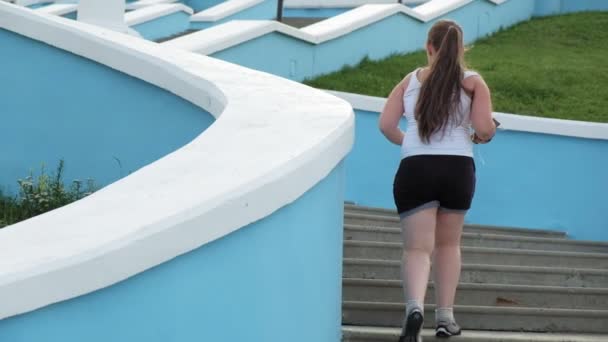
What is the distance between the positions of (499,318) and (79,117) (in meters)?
2.31

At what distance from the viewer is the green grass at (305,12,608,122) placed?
11.7m

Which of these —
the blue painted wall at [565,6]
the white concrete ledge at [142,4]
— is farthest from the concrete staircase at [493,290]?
the white concrete ledge at [142,4]

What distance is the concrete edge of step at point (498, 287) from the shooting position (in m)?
6.33

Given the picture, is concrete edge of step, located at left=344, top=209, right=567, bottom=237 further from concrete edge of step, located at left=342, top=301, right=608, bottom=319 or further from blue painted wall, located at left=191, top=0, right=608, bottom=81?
blue painted wall, located at left=191, top=0, right=608, bottom=81

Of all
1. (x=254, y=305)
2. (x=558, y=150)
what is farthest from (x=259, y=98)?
(x=558, y=150)

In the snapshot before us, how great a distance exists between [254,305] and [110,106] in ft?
9.98

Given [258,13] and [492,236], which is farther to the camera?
[258,13]

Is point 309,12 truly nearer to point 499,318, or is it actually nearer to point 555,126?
point 555,126

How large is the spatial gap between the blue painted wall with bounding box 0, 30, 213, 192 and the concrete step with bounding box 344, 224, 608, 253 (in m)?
1.52

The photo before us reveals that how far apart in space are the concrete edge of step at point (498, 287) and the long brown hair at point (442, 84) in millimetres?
1219

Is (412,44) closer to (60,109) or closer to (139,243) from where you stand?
(60,109)

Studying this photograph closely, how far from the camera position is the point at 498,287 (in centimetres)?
648

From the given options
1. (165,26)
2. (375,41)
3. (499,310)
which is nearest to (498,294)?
(499,310)

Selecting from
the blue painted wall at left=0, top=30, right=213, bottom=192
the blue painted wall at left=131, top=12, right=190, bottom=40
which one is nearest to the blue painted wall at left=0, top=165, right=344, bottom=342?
the blue painted wall at left=0, top=30, right=213, bottom=192
